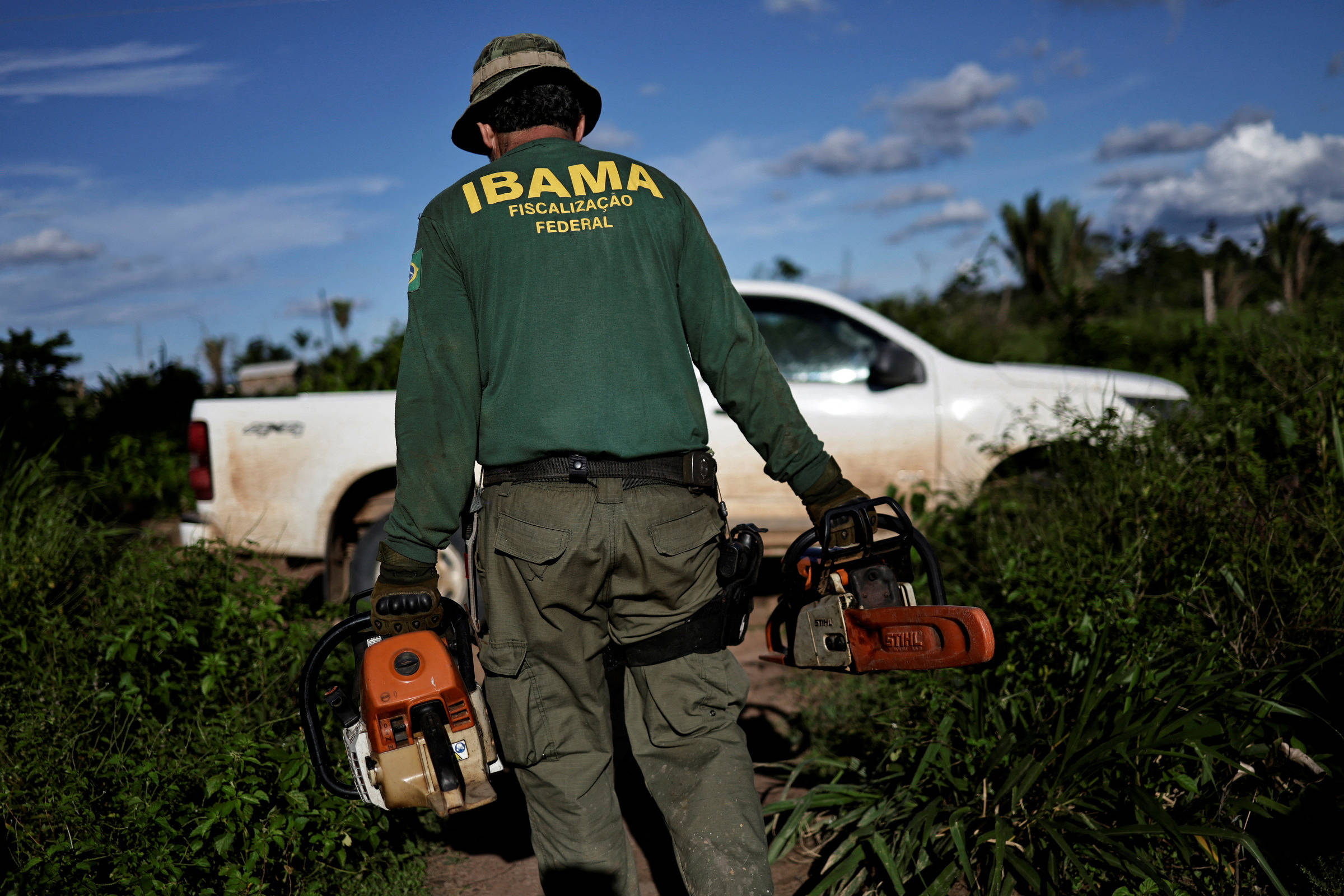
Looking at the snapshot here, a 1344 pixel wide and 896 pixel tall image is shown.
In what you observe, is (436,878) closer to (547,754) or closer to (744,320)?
(547,754)

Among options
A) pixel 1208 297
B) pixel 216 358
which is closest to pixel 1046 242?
pixel 1208 297

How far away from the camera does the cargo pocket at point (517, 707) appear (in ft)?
6.52

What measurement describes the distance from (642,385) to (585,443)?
0.60ft

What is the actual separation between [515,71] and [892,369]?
2958 millimetres

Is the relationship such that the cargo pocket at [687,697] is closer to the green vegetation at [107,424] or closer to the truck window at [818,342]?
the truck window at [818,342]

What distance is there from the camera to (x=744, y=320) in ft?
7.31

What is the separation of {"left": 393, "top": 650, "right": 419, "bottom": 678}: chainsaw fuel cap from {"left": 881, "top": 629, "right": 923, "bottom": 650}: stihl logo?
3.33ft

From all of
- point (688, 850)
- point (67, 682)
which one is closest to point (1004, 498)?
point (688, 850)

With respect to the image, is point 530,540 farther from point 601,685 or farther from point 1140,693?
point 1140,693

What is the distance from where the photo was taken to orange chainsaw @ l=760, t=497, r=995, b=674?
6.45 ft

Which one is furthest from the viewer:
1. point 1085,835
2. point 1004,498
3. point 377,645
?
point 1004,498

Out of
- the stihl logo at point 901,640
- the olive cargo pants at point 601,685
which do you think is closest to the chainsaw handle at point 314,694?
the olive cargo pants at point 601,685

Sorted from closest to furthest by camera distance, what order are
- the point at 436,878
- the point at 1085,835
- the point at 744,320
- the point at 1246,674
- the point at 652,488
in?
the point at 652,488 → the point at 744,320 → the point at 1085,835 → the point at 1246,674 → the point at 436,878

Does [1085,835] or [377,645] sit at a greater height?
[377,645]
